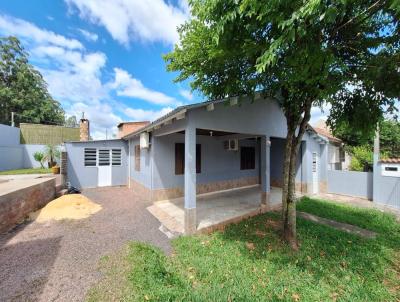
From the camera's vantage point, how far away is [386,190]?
8.71m

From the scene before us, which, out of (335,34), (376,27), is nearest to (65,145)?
(335,34)

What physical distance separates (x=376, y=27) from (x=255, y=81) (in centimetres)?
268

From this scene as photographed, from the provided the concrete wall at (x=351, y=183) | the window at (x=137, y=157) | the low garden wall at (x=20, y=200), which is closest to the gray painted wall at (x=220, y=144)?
the window at (x=137, y=157)

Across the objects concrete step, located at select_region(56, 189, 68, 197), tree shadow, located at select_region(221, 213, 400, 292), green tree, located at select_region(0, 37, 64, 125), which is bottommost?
tree shadow, located at select_region(221, 213, 400, 292)

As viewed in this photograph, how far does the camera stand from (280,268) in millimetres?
3979

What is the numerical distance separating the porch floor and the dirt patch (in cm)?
238

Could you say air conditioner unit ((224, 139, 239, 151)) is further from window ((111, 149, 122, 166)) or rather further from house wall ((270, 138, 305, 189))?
window ((111, 149, 122, 166))

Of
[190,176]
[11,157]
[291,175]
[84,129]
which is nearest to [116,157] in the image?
[84,129]

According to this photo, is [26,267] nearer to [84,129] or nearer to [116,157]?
[116,157]

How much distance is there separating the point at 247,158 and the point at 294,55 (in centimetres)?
908

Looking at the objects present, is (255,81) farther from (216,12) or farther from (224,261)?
(224,261)

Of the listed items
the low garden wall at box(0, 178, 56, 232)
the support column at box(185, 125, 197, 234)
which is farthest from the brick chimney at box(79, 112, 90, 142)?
the support column at box(185, 125, 197, 234)

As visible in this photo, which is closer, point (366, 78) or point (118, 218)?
point (366, 78)

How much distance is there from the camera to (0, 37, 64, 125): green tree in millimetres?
27641
